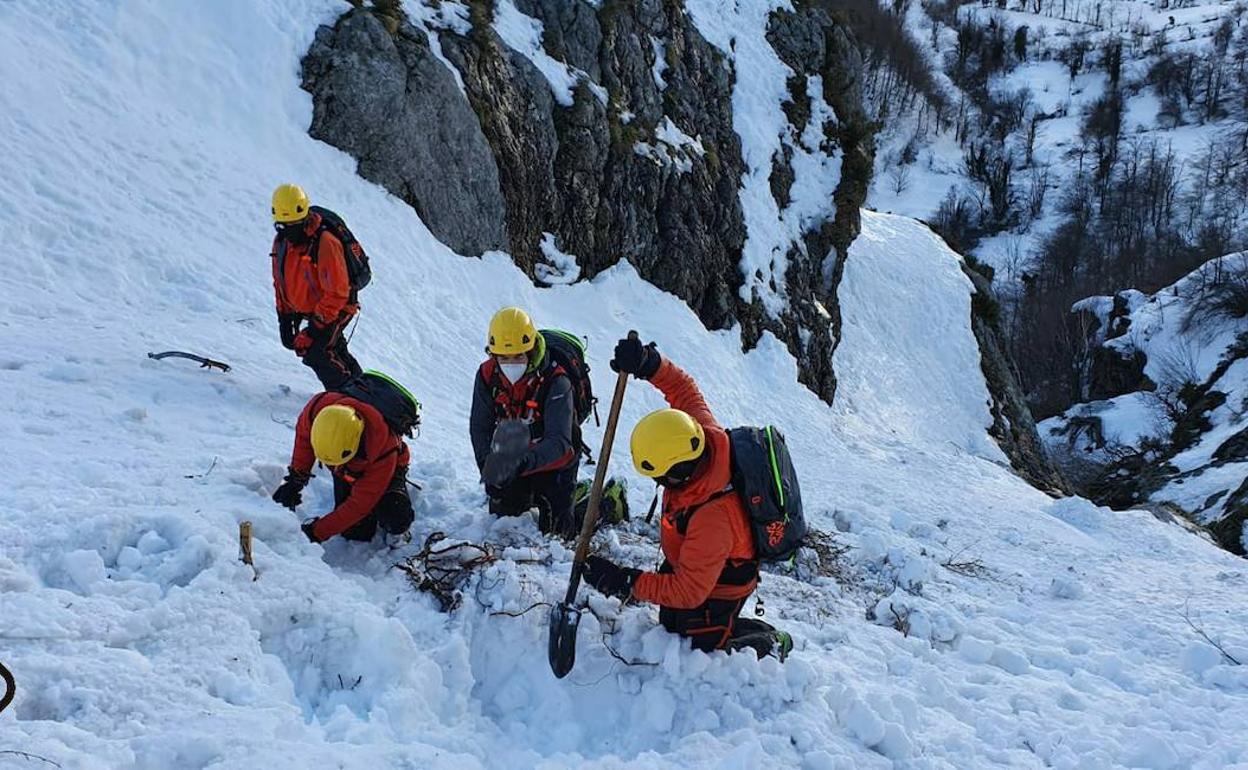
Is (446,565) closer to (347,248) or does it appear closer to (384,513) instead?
(384,513)

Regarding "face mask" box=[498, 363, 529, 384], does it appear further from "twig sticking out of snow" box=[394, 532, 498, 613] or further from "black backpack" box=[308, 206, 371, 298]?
"black backpack" box=[308, 206, 371, 298]

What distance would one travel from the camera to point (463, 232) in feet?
46.4

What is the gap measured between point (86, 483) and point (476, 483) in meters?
2.72

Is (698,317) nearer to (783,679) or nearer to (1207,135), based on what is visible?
(783,679)

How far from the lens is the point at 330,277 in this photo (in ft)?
23.4

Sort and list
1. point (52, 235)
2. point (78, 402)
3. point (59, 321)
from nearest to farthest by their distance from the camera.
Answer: point (78, 402) → point (59, 321) → point (52, 235)

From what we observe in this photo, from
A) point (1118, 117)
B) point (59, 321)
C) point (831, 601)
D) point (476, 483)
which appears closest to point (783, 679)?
point (831, 601)

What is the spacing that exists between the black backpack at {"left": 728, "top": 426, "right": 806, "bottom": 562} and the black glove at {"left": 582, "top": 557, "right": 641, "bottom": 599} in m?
0.74

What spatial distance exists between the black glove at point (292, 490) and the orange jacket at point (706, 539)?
222 cm

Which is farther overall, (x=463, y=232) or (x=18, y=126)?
(x=463, y=232)

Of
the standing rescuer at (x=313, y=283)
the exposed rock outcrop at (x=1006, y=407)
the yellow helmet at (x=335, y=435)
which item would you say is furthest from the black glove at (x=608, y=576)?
the exposed rock outcrop at (x=1006, y=407)

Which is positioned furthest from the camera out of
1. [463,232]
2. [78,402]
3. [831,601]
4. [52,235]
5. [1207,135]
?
[1207,135]

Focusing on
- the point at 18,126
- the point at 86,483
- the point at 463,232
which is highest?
the point at 463,232

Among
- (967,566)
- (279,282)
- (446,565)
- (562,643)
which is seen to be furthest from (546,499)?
(967,566)
